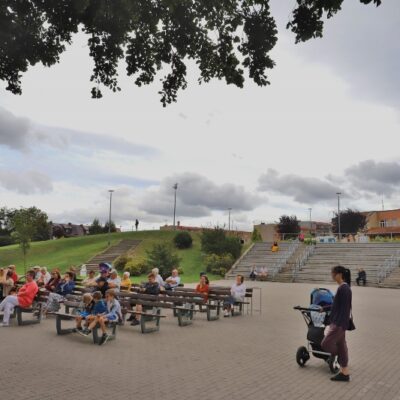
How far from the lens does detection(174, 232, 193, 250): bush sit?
46.3m

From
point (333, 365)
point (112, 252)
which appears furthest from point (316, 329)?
point (112, 252)

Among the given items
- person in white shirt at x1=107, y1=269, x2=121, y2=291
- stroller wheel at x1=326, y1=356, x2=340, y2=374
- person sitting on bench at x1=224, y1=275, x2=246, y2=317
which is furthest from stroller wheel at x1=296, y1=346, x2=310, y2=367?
person in white shirt at x1=107, y1=269, x2=121, y2=291

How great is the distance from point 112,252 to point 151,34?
41.6 m

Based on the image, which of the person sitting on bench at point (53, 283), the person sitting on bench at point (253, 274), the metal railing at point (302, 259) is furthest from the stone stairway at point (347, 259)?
the person sitting on bench at point (53, 283)

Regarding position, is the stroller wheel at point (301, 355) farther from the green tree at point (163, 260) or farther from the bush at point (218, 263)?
the bush at point (218, 263)

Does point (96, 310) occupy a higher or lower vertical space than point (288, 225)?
lower

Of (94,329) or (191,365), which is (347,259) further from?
(191,365)

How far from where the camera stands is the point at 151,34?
654 cm

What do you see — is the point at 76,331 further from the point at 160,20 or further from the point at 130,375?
the point at 160,20

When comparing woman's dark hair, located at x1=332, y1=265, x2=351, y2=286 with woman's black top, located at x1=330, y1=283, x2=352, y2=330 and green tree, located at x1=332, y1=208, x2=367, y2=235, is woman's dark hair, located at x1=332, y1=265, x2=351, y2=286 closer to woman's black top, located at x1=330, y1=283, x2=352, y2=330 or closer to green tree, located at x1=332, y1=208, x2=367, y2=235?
woman's black top, located at x1=330, y1=283, x2=352, y2=330

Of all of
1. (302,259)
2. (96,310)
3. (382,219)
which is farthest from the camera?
(382,219)

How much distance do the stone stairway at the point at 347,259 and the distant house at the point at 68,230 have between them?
57540mm

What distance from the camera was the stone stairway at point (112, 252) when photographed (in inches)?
1663

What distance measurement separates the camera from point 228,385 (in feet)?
22.6
